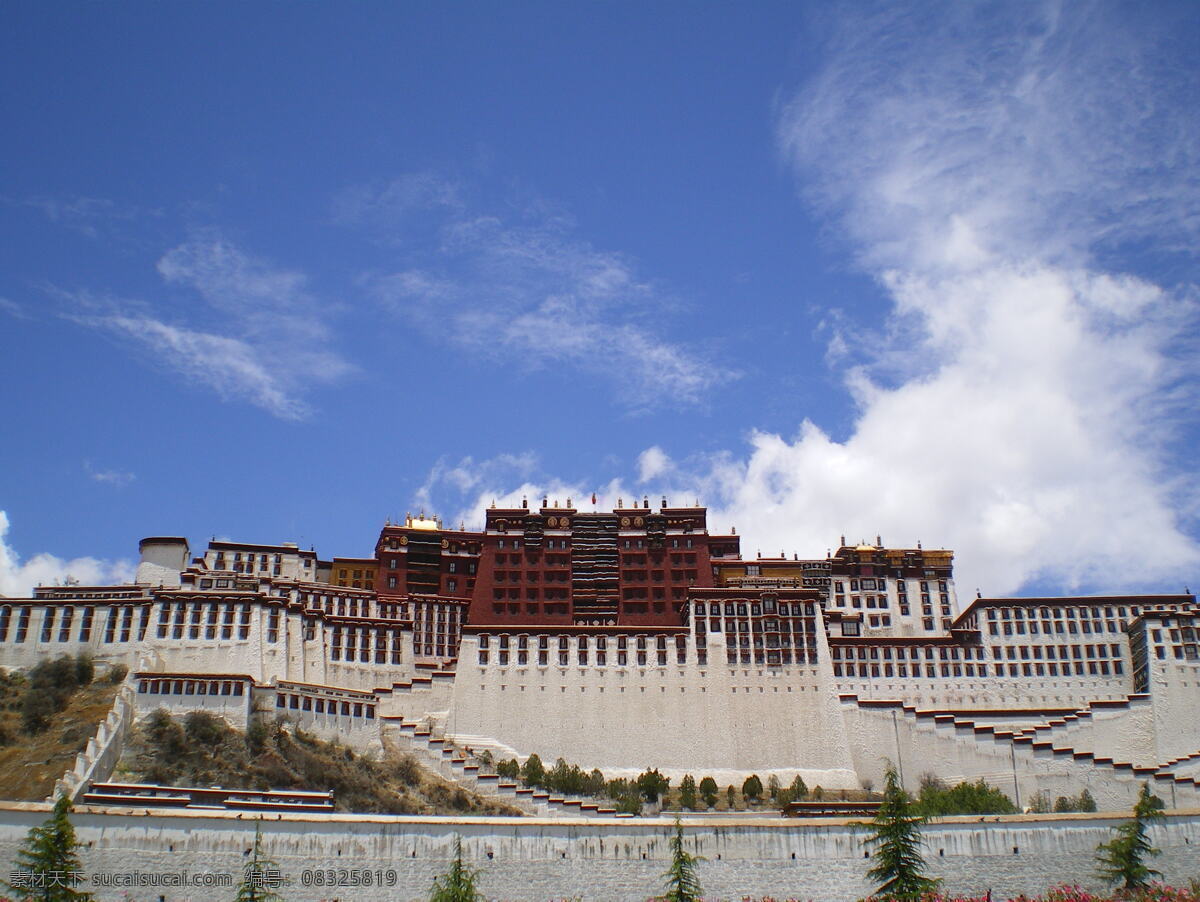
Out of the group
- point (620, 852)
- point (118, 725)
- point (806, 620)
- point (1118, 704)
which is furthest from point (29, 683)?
point (1118, 704)

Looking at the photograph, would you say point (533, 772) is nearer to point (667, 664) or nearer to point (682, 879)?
point (667, 664)

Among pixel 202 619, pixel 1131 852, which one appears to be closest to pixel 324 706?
pixel 202 619

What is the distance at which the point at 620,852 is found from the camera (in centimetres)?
5559

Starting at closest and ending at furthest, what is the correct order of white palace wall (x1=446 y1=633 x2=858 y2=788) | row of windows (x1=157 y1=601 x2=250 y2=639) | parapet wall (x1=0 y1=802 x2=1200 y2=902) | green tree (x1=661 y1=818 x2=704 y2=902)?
green tree (x1=661 y1=818 x2=704 y2=902)
parapet wall (x1=0 y1=802 x2=1200 y2=902)
row of windows (x1=157 y1=601 x2=250 y2=639)
white palace wall (x1=446 y1=633 x2=858 y2=788)

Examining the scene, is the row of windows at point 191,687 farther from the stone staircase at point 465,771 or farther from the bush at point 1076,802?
the bush at point 1076,802

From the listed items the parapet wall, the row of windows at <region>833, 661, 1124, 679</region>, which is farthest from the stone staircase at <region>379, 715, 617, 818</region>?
the row of windows at <region>833, 661, 1124, 679</region>

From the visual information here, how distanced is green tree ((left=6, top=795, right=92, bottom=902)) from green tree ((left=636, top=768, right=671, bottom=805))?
40472mm

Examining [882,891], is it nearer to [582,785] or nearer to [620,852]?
[620,852]

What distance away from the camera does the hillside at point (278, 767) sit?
7181cm

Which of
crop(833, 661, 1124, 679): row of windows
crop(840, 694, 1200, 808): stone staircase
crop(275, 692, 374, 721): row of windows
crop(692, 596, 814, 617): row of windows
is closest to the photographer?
crop(275, 692, 374, 721): row of windows

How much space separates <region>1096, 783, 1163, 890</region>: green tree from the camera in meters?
53.3

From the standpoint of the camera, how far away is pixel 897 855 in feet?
166

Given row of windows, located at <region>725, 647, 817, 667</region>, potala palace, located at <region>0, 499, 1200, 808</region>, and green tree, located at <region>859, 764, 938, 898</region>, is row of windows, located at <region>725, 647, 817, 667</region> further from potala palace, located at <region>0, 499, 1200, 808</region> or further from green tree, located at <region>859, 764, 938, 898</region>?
green tree, located at <region>859, 764, 938, 898</region>

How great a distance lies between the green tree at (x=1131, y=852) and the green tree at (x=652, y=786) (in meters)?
30.7
